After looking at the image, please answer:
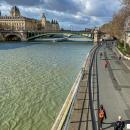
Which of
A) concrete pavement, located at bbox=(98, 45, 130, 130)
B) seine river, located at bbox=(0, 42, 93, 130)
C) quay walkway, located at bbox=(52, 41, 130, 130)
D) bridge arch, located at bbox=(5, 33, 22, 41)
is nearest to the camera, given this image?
quay walkway, located at bbox=(52, 41, 130, 130)

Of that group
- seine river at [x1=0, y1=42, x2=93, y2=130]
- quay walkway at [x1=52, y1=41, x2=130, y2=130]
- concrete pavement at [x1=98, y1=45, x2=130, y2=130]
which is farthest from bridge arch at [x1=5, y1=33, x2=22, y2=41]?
quay walkway at [x1=52, y1=41, x2=130, y2=130]

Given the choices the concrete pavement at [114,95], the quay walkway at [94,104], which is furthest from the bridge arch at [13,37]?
the quay walkway at [94,104]

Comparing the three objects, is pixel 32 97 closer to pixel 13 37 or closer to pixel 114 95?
pixel 114 95

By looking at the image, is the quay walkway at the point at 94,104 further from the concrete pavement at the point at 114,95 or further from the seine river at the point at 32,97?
the seine river at the point at 32,97

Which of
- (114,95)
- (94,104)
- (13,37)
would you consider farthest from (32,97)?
(13,37)

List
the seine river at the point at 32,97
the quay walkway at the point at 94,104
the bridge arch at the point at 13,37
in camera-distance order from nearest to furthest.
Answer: the quay walkway at the point at 94,104 < the seine river at the point at 32,97 < the bridge arch at the point at 13,37

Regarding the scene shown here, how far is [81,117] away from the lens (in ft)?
61.6

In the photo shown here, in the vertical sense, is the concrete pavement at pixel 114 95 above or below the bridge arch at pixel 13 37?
above

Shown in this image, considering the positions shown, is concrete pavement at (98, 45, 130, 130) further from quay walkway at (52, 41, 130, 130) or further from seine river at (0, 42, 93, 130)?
seine river at (0, 42, 93, 130)

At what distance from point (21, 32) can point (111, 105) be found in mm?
137004

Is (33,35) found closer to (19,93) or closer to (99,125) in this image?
(19,93)

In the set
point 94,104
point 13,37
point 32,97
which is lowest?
point 13,37

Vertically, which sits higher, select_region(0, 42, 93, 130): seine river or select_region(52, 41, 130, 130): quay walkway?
select_region(52, 41, 130, 130): quay walkway

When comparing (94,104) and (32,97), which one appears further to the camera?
(32,97)
